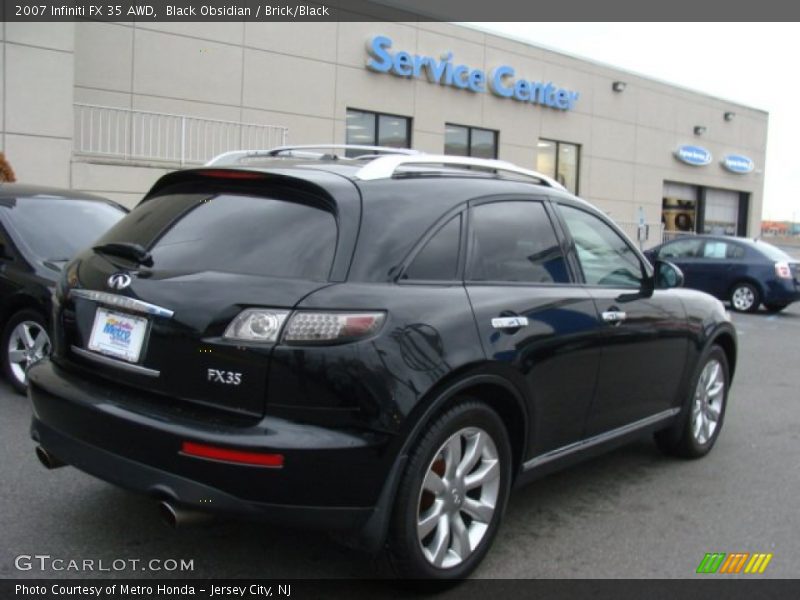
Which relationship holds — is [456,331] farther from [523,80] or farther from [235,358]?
[523,80]

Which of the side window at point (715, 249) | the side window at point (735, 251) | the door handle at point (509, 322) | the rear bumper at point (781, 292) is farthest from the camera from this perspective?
the side window at point (715, 249)

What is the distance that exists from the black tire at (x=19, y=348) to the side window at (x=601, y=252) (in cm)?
400

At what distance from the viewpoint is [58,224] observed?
662 cm

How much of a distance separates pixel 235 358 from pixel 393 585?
1.19 metres

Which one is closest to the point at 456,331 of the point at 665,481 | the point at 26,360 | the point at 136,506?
the point at 136,506

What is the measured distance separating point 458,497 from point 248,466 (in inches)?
37.5

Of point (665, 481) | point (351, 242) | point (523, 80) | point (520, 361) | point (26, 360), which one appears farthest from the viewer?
point (523, 80)

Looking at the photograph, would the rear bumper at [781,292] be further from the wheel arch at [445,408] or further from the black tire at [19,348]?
the black tire at [19,348]

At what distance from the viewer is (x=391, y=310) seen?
9.87 feet

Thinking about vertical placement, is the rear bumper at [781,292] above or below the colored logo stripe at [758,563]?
above

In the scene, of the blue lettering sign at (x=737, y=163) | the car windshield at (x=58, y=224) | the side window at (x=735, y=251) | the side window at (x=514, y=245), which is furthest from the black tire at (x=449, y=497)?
the blue lettering sign at (x=737, y=163)

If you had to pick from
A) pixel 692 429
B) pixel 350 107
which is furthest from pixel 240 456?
pixel 350 107

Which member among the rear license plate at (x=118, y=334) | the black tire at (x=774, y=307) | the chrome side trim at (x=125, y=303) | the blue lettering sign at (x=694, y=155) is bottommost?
the black tire at (x=774, y=307)

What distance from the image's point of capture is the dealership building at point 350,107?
12734 mm
